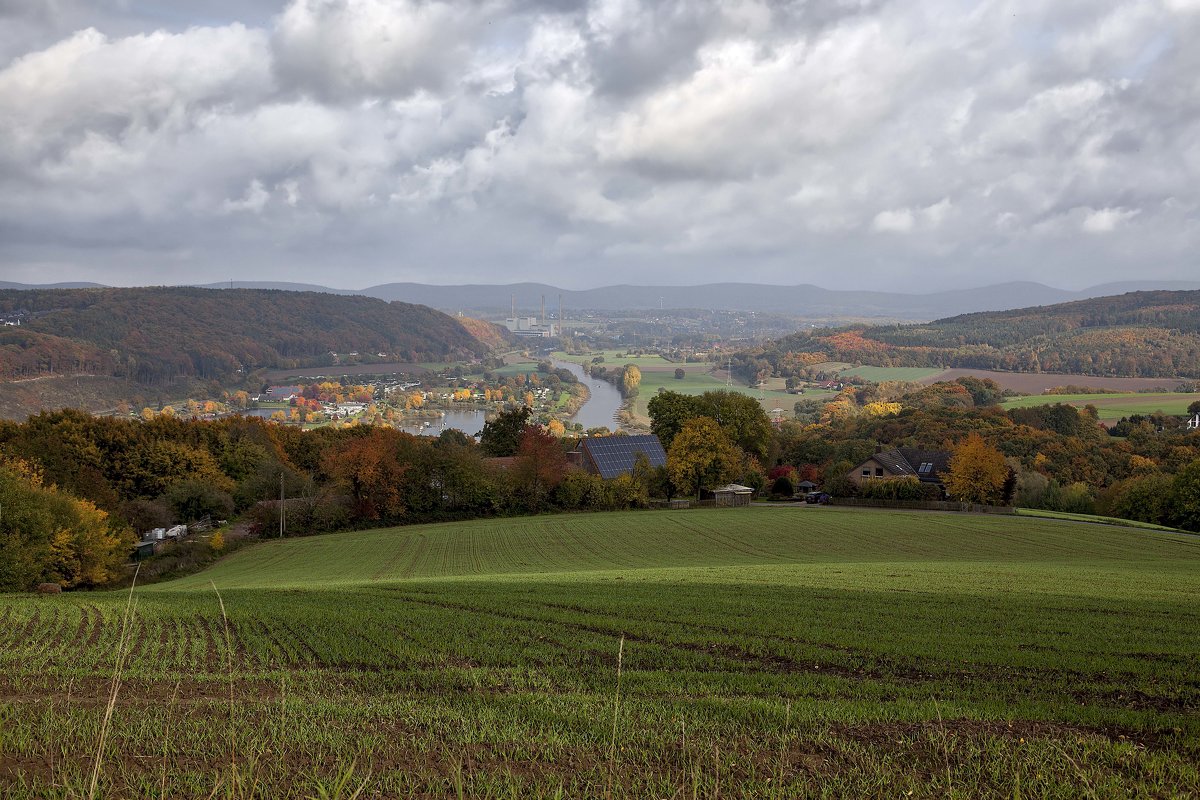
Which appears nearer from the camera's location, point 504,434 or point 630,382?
point 504,434

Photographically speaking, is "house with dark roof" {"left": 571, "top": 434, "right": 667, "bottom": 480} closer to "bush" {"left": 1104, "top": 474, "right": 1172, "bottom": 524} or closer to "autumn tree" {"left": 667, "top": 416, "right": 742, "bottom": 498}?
"autumn tree" {"left": 667, "top": 416, "right": 742, "bottom": 498}

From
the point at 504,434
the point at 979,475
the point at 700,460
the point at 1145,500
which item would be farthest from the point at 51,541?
the point at 1145,500

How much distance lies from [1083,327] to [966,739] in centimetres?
19984

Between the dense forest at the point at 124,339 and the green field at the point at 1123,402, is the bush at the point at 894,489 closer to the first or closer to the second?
the green field at the point at 1123,402

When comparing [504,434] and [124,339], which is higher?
[124,339]

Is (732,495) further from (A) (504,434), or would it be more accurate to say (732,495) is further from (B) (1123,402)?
(B) (1123,402)

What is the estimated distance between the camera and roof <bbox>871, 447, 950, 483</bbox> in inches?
2648

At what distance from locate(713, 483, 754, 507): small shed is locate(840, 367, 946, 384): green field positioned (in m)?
98.2

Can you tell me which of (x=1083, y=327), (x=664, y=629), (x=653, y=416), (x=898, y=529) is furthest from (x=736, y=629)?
(x=1083, y=327)

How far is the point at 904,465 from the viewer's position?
6844cm

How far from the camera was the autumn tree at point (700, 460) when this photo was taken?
62.6 metres

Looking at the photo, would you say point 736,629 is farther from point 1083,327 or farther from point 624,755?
point 1083,327

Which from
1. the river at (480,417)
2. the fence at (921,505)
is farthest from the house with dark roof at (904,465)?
the river at (480,417)

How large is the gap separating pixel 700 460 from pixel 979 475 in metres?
21.2
